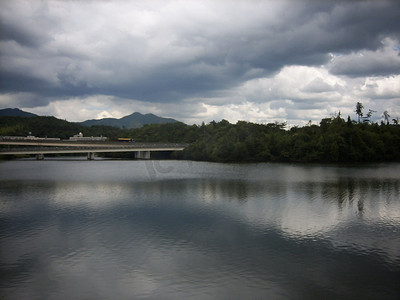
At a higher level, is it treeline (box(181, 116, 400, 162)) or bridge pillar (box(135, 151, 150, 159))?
treeline (box(181, 116, 400, 162))

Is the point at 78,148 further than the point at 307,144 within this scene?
Yes

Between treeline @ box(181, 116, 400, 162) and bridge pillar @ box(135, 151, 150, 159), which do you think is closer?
treeline @ box(181, 116, 400, 162)

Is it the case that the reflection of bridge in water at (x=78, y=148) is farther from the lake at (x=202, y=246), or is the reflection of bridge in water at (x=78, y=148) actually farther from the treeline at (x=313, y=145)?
the lake at (x=202, y=246)

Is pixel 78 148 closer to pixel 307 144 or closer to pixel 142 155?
pixel 142 155

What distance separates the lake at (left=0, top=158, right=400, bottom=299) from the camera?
13.2 meters

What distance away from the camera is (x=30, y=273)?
14.6 metres

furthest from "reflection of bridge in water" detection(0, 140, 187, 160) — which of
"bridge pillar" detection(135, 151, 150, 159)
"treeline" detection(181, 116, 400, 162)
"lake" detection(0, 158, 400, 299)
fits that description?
"lake" detection(0, 158, 400, 299)

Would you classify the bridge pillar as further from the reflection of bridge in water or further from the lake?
the lake

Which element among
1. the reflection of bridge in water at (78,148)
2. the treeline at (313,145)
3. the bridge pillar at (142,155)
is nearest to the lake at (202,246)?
the treeline at (313,145)

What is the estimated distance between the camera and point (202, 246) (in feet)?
58.4

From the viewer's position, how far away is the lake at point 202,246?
43.2 feet

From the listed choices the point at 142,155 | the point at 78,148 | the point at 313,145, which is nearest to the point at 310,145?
the point at 313,145

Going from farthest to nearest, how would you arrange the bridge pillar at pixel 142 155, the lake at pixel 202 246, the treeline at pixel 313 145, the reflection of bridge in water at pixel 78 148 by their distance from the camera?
the bridge pillar at pixel 142 155
the reflection of bridge in water at pixel 78 148
the treeline at pixel 313 145
the lake at pixel 202 246

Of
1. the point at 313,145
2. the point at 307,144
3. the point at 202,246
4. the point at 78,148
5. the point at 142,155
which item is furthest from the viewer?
the point at 142,155
